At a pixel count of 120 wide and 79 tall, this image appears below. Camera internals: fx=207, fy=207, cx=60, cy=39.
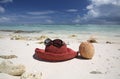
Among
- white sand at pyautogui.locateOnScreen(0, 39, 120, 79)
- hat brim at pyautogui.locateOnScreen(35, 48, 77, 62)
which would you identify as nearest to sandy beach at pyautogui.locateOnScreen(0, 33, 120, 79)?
white sand at pyautogui.locateOnScreen(0, 39, 120, 79)

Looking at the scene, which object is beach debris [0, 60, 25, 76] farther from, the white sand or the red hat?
the red hat

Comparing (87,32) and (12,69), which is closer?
(12,69)

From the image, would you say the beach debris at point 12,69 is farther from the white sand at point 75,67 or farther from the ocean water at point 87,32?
the ocean water at point 87,32

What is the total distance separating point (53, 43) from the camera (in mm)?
5582

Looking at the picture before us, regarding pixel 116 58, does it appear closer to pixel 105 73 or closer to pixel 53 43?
pixel 105 73

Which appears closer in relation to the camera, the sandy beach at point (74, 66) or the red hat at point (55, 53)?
the sandy beach at point (74, 66)

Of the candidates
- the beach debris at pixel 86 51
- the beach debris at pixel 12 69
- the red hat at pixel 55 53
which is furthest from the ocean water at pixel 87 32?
the beach debris at pixel 12 69

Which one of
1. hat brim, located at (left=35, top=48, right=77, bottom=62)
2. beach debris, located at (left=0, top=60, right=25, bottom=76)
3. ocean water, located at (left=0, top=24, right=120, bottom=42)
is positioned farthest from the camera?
ocean water, located at (left=0, top=24, right=120, bottom=42)

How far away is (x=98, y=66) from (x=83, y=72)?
2.09 feet

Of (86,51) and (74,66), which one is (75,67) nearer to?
(74,66)

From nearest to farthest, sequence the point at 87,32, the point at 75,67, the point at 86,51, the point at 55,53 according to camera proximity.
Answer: the point at 75,67 → the point at 55,53 → the point at 86,51 → the point at 87,32

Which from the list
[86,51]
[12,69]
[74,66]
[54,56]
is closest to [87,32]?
[86,51]

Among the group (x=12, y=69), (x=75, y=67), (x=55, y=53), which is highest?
(x=55, y=53)

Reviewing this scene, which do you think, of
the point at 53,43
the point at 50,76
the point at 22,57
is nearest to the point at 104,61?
the point at 53,43
